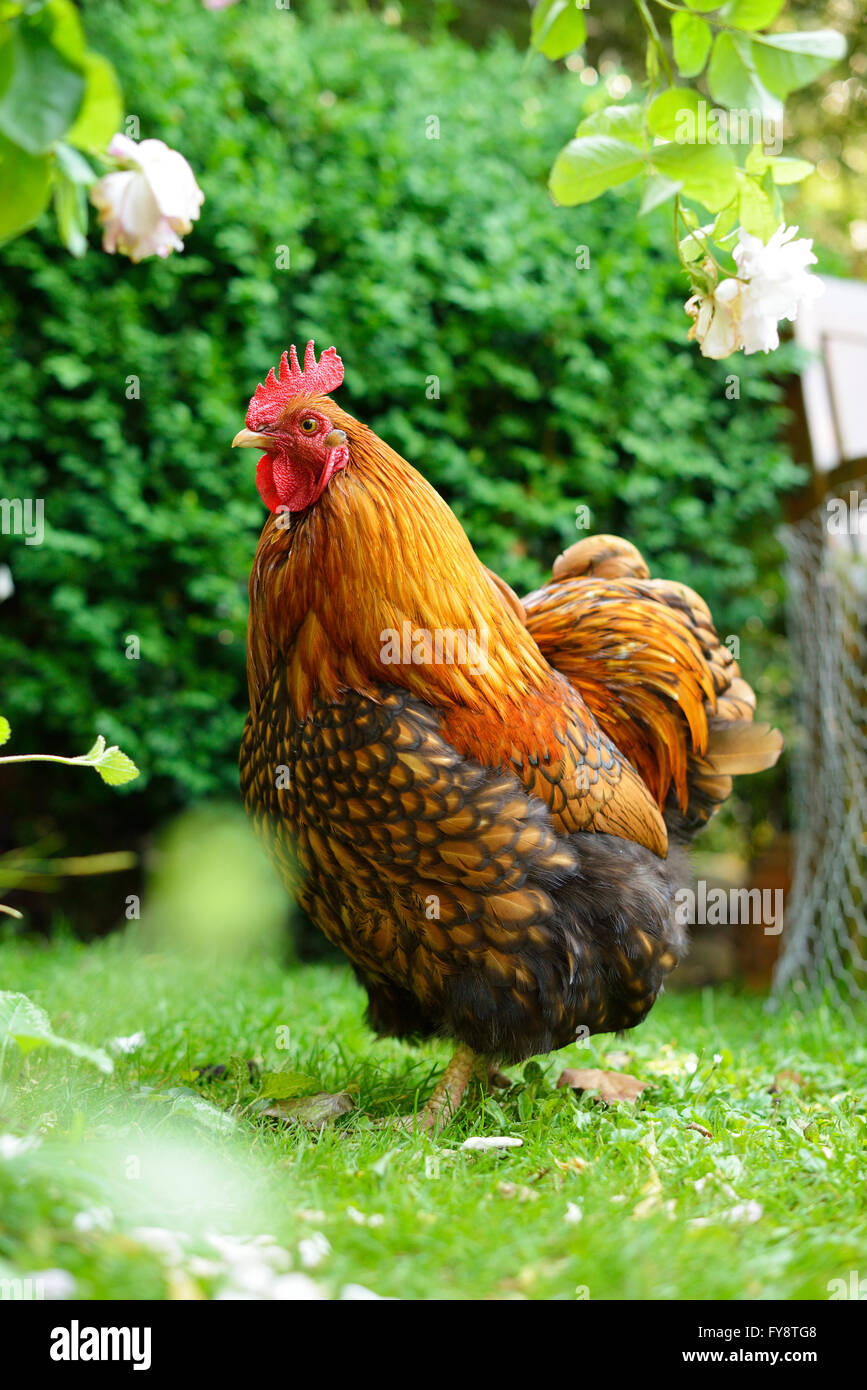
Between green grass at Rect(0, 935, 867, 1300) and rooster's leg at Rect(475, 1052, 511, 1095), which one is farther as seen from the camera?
rooster's leg at Rect(475, 1052, 511, 1095)

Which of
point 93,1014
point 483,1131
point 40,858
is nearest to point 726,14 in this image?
point 483,1131

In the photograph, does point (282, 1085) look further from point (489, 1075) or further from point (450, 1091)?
point (489, 1075)

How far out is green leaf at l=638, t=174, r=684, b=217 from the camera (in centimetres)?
187

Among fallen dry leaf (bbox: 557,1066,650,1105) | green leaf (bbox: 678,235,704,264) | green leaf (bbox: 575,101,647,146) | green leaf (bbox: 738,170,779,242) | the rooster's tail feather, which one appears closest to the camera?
green leaf (bbox: 575,101,647,146)

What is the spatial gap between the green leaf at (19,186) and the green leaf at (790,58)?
122 cm

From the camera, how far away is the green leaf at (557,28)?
189 cm

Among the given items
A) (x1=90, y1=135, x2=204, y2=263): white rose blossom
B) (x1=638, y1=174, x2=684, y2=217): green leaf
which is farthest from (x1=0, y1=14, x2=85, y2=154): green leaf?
(x1=638, y1=174, x2=684, y2=217): green leaf

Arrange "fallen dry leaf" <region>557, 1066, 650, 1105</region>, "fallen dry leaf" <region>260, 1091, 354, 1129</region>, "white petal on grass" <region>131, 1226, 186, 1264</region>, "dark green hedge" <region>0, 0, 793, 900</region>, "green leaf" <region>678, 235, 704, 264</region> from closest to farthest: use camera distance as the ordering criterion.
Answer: "white petal on grass" <region>131, 1226, 186, 1264</region> → "green leaf" <region>678, 235, 704, 264</region> → "fallen dry leaf" <region>260, 1091, 354, 1129</region> → "fallen dry leaf" <region>557, 1066, 650, 1105</region> → "dark green hedge" <region>0, 0, 793, 900</region>

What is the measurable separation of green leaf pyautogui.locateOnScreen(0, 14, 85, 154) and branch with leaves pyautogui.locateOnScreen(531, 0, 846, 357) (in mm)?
790

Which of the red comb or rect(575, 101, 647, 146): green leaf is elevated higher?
rect(575, 101, 647, 146): green leaf

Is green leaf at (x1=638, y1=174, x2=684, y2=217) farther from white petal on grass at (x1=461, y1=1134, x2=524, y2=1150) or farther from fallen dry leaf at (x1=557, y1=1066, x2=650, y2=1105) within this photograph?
fallen dry leaf at (x1=557, y1=1066, x2=650, y2=1105)
